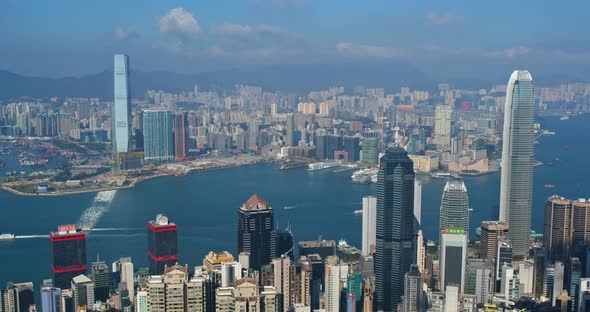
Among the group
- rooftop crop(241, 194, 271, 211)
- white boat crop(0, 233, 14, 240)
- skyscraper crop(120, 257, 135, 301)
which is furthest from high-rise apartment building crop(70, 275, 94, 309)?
white boat crop(0, 233, 14, 240)

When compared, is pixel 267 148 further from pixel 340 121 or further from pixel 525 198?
pixel 525 198

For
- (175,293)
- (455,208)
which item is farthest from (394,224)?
(175,293)

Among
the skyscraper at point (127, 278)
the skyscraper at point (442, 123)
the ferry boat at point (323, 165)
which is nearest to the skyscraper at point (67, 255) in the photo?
the skyscraper at point (127, 278)

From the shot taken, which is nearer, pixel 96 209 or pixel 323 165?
pixel 96 209

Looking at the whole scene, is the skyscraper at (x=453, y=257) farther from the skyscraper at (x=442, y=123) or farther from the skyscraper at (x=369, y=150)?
the skyscraper at (x=442, y=123)

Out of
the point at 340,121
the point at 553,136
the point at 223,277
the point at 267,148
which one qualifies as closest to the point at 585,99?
the point at 553,136

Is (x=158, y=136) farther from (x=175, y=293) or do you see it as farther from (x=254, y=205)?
(x=175, y=293)

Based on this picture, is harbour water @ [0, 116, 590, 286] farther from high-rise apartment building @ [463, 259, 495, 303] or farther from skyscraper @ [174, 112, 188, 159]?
skyscraper @ [174, 112, 188, 159]
